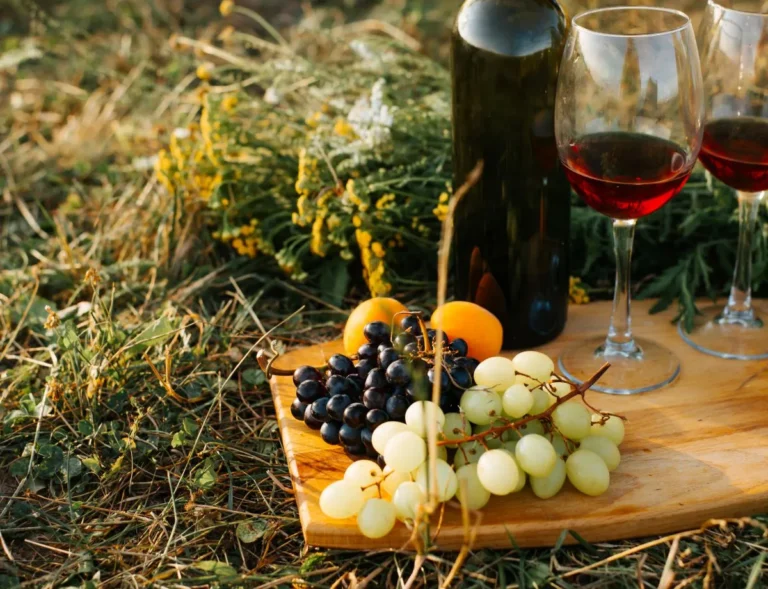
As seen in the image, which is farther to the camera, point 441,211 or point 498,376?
point 441,211

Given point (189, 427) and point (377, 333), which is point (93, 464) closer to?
point (189, 427)

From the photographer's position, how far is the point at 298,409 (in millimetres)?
1381

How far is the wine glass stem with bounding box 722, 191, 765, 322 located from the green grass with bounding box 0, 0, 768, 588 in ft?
1.87

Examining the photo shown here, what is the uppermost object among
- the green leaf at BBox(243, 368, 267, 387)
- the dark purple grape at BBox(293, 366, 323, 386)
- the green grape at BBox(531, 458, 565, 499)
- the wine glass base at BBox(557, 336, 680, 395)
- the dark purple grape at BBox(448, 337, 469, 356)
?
the dark purple grape at BBox(448, 337, 469, 356)

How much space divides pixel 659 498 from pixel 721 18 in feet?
2.50

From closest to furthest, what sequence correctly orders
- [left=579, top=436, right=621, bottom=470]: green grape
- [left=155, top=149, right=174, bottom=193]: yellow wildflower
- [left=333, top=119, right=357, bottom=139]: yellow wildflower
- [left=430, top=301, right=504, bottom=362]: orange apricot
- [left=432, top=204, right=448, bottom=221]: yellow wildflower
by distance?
1. [left=579, top=436, right=621, bottom=470]: green grape
2. [left=430, top=301, right=504, bottom=362]: orange apricot
3. [left=432, top=204, right=448, bottom=221]: yellow wildflower
4. [left=333, top=119, right=357, bottom=139]: yellow wildflower
5. [left=155, top=149, right=174, bottom=193]: yellow wildflower

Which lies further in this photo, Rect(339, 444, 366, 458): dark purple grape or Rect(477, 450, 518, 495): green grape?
Rect(339, 444, 366, 458): dark purple grape

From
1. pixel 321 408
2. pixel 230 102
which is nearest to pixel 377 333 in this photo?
pixel 321 408

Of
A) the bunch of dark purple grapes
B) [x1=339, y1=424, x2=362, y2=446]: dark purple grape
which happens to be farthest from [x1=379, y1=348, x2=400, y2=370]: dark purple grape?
[x1=339, y1=424, x2=362, y2=446]: dark purple grape

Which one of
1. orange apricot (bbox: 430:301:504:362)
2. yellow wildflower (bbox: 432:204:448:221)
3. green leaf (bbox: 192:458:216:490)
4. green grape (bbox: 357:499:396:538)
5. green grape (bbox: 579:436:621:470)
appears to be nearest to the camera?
green grape (bbox: 357:499:396:538)

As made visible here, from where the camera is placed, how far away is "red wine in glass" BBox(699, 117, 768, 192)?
55.6 inches

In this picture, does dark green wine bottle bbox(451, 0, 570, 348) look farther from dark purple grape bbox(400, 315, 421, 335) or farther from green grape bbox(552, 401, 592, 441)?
green grape bbox(552, 401, 592, 441)

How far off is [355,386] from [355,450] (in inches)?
3.7

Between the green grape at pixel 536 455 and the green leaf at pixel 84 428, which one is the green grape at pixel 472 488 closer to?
the green grape at pixel 536 455
